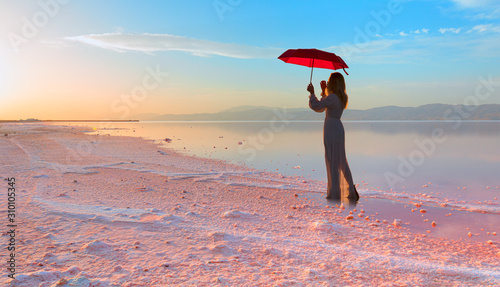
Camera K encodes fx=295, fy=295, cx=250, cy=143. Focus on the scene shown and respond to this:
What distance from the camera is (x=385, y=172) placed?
1238 centimetres

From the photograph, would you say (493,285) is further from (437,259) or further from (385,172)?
(385,172)

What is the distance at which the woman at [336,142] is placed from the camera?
7.72 m

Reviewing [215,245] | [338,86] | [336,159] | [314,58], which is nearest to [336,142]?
[336,159]

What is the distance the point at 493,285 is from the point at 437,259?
801mm

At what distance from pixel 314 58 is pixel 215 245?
5.19m

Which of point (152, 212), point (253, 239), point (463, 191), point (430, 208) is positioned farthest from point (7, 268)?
point (463, 191)

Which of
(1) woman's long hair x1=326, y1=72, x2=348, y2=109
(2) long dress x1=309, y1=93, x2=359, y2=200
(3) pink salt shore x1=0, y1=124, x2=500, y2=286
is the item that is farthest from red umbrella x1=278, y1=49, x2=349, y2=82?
(3) pink salt shore x1=0, y1=124, x2=500, y2=286

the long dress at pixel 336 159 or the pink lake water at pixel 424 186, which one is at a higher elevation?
the long dress at pixel 336 159

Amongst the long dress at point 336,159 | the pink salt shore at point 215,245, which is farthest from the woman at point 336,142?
the pink salt shore at point 215,245

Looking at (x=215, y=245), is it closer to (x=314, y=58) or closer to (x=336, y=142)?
(x=336, y=142)

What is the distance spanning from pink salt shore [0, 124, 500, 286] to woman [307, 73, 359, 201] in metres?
1.01

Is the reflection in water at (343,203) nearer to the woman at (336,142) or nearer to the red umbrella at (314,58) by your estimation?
the woman at (336,142)

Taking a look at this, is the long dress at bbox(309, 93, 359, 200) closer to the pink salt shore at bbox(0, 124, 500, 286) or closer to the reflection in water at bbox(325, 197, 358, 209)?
the reflection in water at bbox(325, 197, 358, 209)

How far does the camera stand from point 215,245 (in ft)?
14.8
